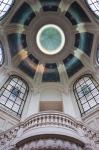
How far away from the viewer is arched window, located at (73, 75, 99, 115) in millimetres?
19391

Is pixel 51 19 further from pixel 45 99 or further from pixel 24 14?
pixel 45 99

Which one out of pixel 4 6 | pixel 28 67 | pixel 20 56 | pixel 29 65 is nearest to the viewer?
pixel 4 6

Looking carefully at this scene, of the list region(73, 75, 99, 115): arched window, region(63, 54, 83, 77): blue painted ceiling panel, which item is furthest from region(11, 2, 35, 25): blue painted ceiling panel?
region(73, 75, 99, 115): arched window

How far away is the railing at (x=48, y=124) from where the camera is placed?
12.4 meters

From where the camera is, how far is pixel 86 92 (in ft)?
67.9

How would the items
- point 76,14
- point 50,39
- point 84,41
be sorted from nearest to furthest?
point 76,14 → point 84,41 → point 50,39

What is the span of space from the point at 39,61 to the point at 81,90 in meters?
5.71

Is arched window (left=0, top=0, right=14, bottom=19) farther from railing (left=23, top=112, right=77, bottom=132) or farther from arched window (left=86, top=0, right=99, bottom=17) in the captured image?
railing (left=23, top=112, right=77, bottom=132)

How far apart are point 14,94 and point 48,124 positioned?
28.9ft

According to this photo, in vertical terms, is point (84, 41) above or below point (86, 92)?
above

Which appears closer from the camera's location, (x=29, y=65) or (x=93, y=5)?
(x=93, y=5)

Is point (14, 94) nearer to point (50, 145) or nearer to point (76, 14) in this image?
point (76, 14)

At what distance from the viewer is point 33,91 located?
22.1 m

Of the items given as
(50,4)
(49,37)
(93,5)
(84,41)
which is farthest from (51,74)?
(93,5)
